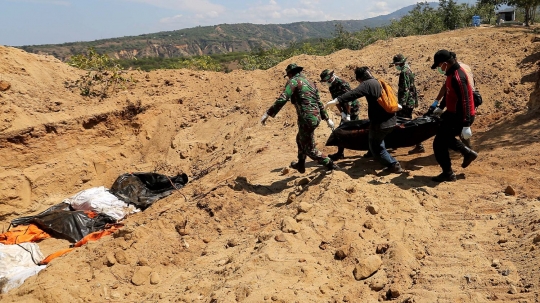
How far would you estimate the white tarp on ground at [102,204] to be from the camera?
6.54 metres

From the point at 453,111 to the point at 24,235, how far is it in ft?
19.6

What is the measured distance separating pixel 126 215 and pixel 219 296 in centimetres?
395

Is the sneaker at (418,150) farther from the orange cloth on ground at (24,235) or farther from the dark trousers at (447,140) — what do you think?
the orange cloth on ground at (24,235)

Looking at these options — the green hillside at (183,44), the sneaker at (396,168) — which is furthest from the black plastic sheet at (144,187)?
the green hillside at (183,44)

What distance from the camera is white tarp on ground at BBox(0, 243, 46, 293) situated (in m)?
4.50

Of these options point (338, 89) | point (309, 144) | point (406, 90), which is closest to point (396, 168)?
point (309, 144)

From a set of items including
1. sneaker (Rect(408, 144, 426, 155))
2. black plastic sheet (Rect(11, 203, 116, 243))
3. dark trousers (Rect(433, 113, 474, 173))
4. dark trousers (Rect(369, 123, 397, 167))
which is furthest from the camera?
sneaker (Rect(408, 144, 426, 155))

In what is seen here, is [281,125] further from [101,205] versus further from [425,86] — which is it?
[425,86]

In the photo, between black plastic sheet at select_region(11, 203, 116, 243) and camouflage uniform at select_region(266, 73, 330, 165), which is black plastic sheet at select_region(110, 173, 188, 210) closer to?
black plastic sheet at select_region(11, 203, 116, 243)

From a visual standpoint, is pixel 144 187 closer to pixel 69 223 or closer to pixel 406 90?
pixel 69 223

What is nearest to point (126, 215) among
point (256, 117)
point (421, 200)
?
point (256, 117)

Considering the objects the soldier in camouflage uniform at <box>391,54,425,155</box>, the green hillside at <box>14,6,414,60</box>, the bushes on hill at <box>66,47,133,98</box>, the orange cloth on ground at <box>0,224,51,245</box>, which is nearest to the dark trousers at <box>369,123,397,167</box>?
the soldier in camouflage uniform at <box>391,54,425,155</box>

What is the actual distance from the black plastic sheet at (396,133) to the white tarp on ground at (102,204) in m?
3.50

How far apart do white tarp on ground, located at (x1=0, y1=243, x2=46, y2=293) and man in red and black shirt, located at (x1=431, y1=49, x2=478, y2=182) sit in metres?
4.92
